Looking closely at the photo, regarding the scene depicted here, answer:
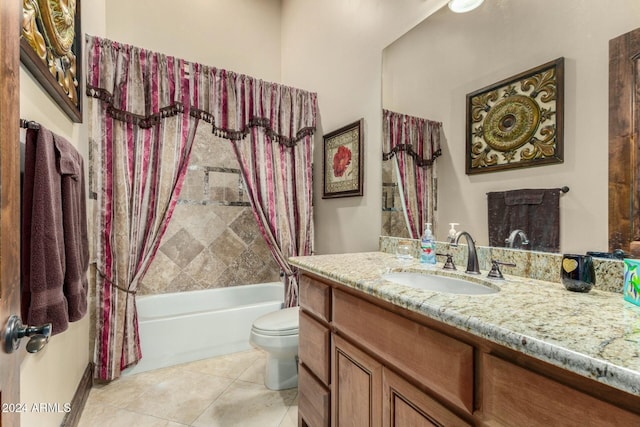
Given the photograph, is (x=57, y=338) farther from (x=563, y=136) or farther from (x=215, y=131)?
(x=563, y=136)

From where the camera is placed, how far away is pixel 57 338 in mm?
1333

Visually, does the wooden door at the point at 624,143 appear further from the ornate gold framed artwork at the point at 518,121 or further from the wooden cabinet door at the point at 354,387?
the wooden cabinet door at the point at 354,387

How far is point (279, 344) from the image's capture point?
69.7 inches

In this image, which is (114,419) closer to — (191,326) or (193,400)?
(193,400)

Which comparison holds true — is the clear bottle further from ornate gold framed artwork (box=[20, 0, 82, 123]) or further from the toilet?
ornate gold framed artwork (box=[20, 0, 82, 123])

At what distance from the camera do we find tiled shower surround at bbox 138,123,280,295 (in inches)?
107

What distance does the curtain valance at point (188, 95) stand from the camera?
180 cm

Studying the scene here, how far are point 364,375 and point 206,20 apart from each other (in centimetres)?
343

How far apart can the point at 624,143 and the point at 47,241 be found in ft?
6.23

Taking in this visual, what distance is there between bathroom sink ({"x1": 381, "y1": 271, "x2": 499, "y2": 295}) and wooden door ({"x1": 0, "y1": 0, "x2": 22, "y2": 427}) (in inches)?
41.3

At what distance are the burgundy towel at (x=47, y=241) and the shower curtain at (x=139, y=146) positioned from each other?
76 cm

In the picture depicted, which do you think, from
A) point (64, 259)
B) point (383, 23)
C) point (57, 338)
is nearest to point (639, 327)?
point (64, 259)

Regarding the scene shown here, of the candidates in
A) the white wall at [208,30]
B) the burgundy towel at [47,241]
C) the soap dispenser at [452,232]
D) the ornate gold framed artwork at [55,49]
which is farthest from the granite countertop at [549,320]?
the white wall at [208,30]

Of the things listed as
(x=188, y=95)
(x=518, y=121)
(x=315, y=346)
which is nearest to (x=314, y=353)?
(x=315, y=346)
